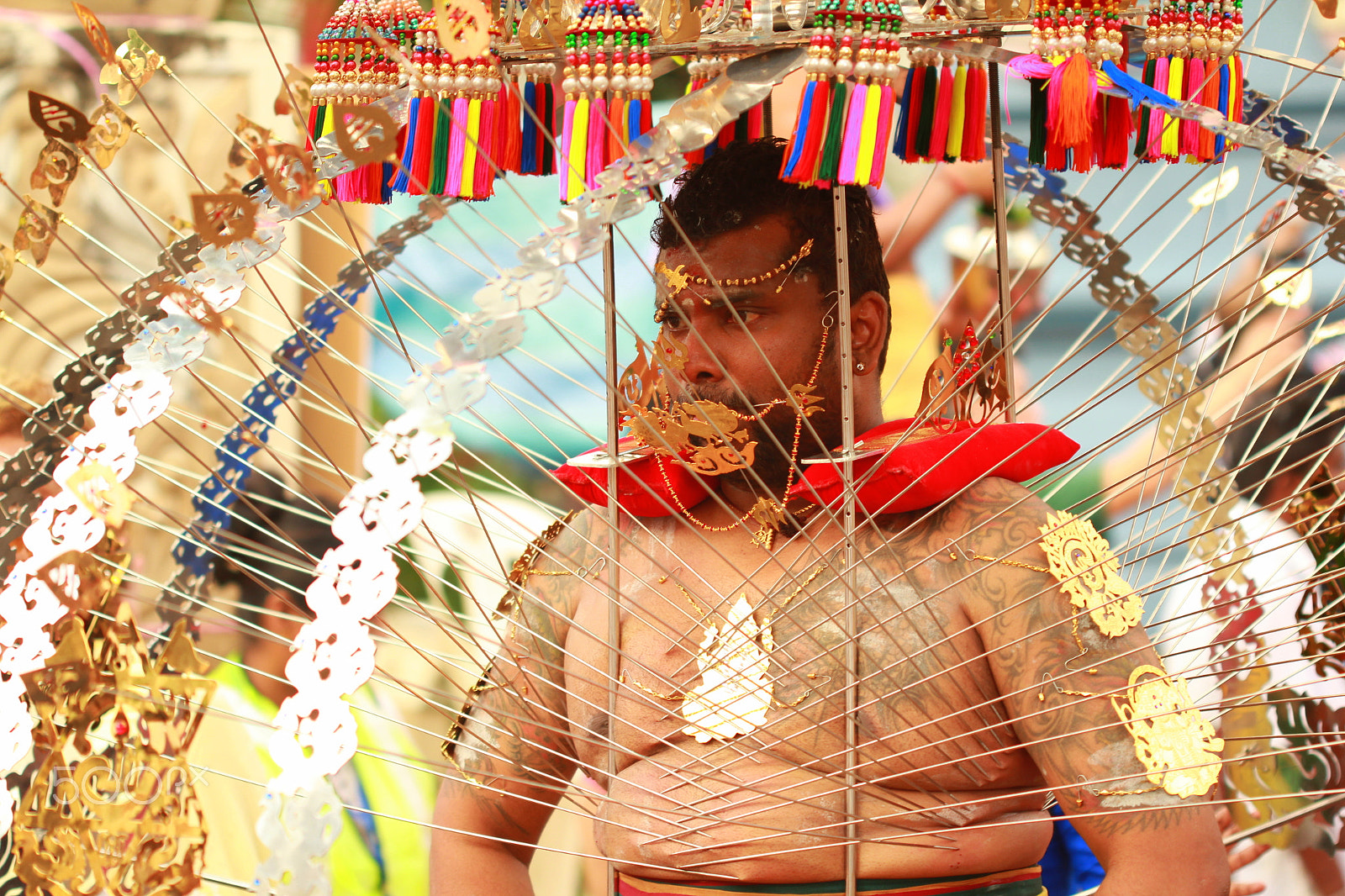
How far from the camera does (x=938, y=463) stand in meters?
1.46

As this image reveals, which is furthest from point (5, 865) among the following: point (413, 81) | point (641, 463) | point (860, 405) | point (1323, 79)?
point (1323, 79)

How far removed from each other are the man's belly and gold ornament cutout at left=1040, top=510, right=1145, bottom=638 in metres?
0.25

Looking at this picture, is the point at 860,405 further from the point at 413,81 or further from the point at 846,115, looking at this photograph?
the point at 413,81

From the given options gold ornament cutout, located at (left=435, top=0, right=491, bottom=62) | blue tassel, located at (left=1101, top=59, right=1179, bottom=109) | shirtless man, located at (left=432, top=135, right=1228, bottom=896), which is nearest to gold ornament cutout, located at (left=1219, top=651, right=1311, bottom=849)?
shirtless man, located at (left=432, top=135, right=1228, bottom=896)

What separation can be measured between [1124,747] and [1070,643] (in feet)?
0.40

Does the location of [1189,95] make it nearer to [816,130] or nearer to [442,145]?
[816,130]

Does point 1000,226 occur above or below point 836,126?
above

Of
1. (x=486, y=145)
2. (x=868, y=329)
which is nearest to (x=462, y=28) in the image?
(x=486, y=145)

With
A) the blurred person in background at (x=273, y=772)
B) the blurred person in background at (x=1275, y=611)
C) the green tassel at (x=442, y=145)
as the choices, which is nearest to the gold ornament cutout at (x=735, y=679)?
the green tassel at (x=442, y=145)

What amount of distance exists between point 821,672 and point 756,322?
429mm

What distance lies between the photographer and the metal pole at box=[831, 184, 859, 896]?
1383 millimetres

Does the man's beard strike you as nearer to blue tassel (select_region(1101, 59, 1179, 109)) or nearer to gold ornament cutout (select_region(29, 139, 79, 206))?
blue tassel (select_region(1101, 59, 1179, 109))

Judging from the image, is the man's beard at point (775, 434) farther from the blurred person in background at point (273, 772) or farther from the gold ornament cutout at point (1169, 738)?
the blurred person in background at point (273, 772)

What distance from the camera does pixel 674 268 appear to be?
1.62m
